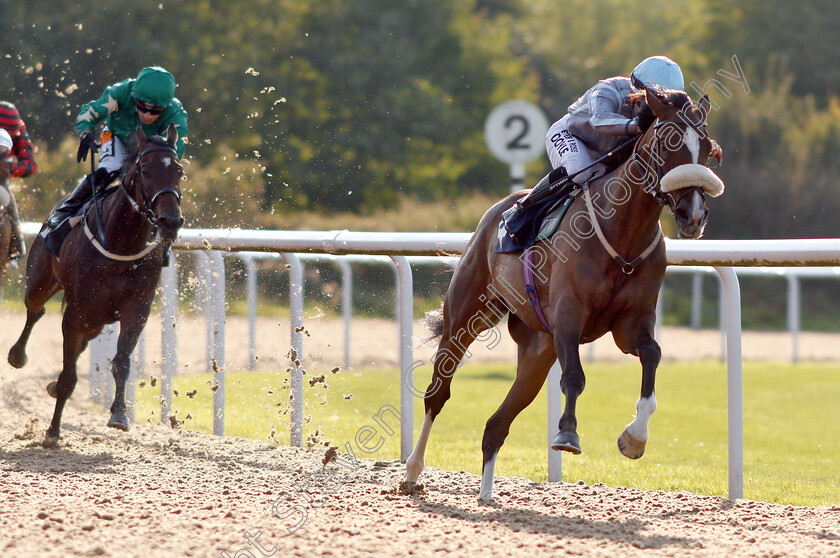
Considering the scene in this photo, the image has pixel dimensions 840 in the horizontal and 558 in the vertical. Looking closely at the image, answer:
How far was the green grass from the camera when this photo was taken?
5285mm

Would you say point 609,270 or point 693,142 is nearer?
point 693,142

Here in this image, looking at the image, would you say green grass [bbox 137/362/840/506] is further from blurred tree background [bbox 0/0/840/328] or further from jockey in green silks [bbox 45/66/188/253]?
blurred tree background [bbox 0/0/840/328]

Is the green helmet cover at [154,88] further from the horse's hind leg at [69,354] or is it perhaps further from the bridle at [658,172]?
the bridle at [658,172]

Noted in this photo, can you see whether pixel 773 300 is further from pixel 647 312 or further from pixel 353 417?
pixel 647 312

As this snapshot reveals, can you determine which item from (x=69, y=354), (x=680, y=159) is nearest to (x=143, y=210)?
(x=69, y=354)

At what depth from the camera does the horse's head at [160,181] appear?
516 centimetres

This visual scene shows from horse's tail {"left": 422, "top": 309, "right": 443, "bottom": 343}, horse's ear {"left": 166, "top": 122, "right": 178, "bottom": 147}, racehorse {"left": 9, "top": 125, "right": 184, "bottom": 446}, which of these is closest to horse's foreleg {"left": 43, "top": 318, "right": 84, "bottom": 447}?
racehorse {"left": 9, "top": 125, "right": 184, "bottom": 446}

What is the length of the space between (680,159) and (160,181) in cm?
270

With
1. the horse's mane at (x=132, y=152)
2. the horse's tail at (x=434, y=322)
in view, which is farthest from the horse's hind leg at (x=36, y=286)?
the horse's tail at (x=434, y=322)

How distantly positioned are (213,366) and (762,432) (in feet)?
12.7

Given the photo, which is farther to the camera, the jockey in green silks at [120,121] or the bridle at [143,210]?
the jockey in green silks at [120,121]

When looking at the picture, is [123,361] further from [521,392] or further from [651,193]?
[651,193]

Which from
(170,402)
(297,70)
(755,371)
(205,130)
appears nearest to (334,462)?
(170,402)

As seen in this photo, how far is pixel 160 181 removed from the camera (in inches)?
207
